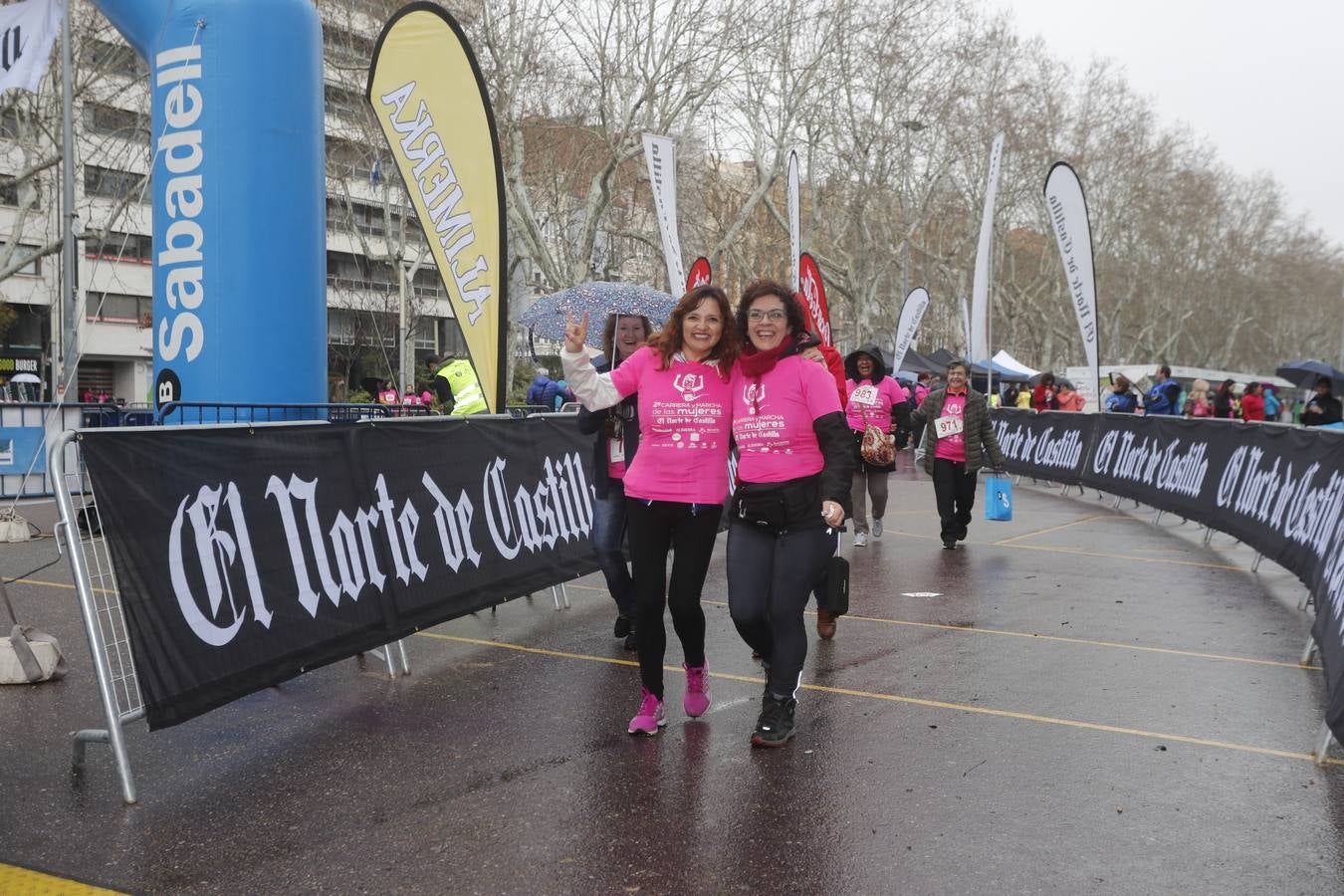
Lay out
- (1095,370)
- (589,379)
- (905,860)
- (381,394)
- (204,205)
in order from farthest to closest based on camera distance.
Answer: (381,394), (1095,370), (204,205), (589,379), (905,860)

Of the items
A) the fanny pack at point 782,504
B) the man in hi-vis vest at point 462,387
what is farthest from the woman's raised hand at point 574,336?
the man in hi-vis vest at point 462,387

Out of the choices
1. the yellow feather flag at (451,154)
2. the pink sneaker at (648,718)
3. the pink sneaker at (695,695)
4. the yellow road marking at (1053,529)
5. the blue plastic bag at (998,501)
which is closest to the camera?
the pink sneaker at (648,718)

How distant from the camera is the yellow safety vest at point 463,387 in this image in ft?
40.2

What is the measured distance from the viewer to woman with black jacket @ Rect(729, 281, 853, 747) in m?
4.88

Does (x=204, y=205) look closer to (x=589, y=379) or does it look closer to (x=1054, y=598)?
(x=589, y=379)

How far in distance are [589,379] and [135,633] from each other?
1.99 m

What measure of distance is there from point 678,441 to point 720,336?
48 cm

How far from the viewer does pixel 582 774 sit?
4.63 meters

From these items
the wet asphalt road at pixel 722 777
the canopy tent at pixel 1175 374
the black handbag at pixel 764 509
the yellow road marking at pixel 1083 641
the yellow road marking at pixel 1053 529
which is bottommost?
the wet asphalt road at pixel 722 777

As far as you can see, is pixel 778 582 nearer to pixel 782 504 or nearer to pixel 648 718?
pixel 782 504

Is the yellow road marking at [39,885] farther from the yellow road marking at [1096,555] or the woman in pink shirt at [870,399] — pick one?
the yellow road marking at [1096,555]

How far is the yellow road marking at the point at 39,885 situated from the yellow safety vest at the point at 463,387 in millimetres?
8613

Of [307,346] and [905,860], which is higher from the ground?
[307,346]

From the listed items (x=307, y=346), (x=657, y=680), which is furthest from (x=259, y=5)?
(x=657, y=680)
